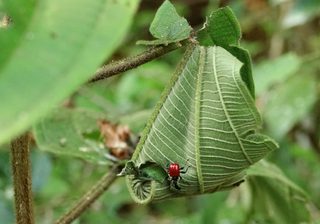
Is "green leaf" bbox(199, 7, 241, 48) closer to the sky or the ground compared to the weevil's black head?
closer to the sky

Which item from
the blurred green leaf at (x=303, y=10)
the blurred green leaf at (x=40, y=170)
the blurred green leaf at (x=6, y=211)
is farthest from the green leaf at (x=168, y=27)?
the blurred green leaf at (x=303, y=10)

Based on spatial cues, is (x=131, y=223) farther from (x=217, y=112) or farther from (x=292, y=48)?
(x=217, y=112)

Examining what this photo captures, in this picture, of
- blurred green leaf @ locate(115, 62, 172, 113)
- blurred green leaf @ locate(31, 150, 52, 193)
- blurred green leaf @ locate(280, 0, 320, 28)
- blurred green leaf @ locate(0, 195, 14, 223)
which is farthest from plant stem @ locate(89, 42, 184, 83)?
blurred green leaf @ locate(280, 0, 320, 28)

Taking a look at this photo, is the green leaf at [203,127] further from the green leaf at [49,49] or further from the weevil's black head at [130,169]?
the green leaf at [49,49]

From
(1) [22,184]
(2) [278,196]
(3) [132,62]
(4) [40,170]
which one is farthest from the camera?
(4) [40,170]

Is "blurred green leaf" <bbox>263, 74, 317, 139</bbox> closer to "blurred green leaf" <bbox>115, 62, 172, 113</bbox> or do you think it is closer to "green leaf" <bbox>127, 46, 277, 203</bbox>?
"blurred green leaf" <bbox>115, 62, 172, 113</bbox>

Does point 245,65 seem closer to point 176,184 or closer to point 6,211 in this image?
point 176,184

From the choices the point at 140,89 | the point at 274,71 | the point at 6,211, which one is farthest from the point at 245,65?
the point at 140,89
